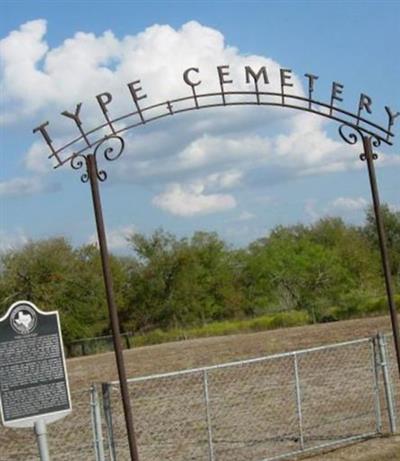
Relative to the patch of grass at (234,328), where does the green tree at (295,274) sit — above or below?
above

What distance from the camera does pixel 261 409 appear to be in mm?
16531

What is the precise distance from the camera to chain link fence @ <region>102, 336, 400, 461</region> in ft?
39.0

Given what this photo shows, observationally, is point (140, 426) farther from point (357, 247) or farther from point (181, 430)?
point (357, 247)

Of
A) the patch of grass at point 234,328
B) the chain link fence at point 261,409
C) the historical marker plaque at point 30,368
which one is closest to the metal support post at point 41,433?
the historical marker plaque at point 30,368

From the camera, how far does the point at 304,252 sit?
6825cm

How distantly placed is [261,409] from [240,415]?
2.25 ft

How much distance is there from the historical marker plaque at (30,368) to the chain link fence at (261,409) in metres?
1.35

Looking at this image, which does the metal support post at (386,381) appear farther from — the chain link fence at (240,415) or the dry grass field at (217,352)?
the dry grass field at (217,352)

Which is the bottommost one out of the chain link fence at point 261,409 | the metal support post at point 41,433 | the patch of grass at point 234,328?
the patch of grass at point 234,328

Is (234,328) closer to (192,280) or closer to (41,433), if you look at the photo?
Result: (192,280)

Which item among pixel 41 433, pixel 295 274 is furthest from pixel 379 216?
pixel 295 274

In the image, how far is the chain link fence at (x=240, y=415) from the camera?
1177 centimetres

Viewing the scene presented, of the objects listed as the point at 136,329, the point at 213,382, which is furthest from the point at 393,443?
the point at 136,329

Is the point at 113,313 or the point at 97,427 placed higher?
the point at 113,313
